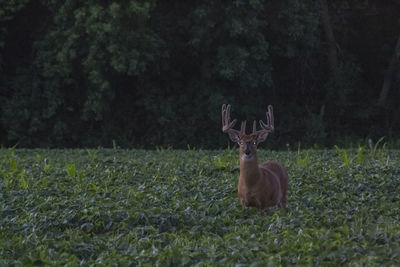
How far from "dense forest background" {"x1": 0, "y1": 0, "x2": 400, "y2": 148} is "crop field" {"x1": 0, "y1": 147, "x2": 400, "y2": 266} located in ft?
26.4

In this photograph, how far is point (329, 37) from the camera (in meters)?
23.5

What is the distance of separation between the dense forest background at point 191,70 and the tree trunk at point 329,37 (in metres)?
0.03

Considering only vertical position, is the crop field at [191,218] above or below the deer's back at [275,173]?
below

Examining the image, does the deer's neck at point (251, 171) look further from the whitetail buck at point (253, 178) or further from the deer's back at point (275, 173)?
the deer's back at point (275, 173)

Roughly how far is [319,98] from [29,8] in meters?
7.88

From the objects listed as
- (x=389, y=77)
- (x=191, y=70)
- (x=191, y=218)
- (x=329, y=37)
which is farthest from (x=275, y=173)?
(x=389, y=77)

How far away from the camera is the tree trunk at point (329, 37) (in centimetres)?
2327

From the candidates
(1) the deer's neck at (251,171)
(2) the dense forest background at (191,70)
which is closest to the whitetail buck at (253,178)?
(1) the deer's neck at (251,171)

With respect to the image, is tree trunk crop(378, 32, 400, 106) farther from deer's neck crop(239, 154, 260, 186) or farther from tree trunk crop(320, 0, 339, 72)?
deer's neck crop(239, 154, 260, 186)

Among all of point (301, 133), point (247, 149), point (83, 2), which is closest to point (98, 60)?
point (83, 2)

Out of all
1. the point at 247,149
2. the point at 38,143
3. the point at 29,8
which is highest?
the point at 29,8

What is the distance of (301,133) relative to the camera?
2280cm

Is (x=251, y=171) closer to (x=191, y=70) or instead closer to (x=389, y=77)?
(x=191, y=70)

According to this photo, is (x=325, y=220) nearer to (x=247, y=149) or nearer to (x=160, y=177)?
(x=247, y=149)
